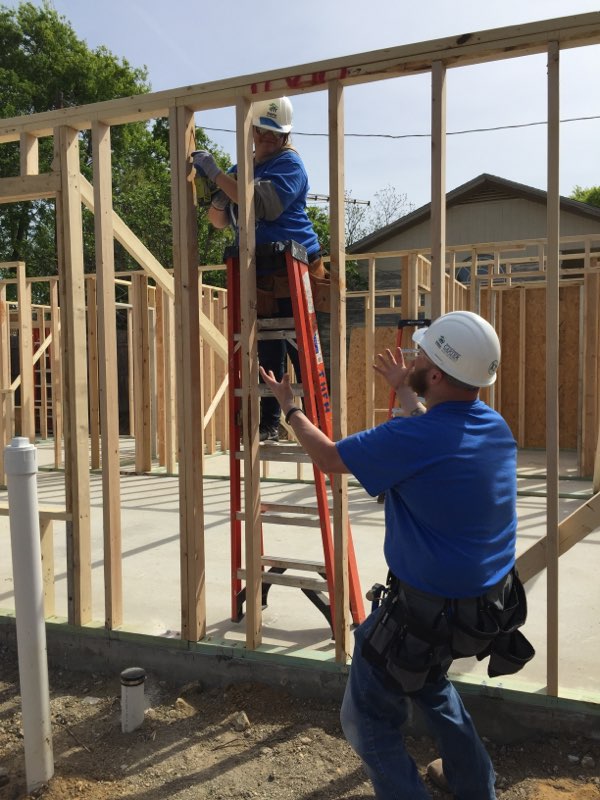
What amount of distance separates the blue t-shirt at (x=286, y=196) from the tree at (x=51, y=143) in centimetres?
1804

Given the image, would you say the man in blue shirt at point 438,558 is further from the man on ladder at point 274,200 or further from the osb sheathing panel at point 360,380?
the osb sheathing panel at point 360,380

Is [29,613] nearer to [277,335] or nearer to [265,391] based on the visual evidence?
[265,391]

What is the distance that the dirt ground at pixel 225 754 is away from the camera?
242 cm

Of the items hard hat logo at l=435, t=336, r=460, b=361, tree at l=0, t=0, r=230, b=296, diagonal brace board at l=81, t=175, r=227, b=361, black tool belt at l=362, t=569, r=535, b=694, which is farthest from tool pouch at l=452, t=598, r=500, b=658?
tree at l=0, t=0, r=230, b=296

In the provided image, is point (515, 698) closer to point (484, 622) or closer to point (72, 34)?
point (484, 622)

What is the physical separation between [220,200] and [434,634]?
7.20ft

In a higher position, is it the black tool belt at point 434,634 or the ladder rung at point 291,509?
the ladder rung at point 291,509

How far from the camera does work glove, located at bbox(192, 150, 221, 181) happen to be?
3.07 metres

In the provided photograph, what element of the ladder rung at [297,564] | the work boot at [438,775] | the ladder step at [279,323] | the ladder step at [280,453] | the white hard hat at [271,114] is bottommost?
the work boot at [438,775]

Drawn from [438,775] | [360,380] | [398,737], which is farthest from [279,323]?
[360,380]

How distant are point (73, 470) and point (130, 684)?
1149 mm

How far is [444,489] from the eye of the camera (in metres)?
1.98

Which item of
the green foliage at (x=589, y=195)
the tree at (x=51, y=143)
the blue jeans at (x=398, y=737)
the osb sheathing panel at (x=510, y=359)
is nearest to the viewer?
the blue jeans at (x=398, y=737)

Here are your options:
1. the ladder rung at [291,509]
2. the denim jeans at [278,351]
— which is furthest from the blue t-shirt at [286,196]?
the ladder rung at [291,509]
